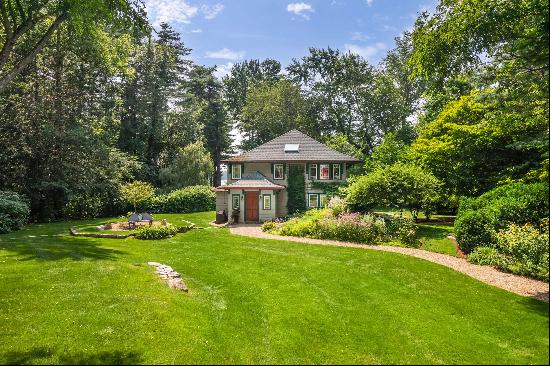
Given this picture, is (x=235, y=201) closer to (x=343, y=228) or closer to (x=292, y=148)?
(x=292, y=148)

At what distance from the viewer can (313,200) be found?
30688 millimetres

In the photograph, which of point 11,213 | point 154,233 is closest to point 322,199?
point 154,233

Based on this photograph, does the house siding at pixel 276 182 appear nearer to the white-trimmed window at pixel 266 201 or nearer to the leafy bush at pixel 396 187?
the white-trimmed window at pixel 266 201

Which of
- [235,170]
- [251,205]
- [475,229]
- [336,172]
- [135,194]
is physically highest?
[235,170]

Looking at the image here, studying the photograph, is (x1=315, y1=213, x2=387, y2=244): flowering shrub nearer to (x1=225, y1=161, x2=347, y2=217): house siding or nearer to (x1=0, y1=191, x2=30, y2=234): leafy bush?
(x1=225, y1=161, x2=347, y2=217): house siding

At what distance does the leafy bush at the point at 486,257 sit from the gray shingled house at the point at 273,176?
16.4 metres

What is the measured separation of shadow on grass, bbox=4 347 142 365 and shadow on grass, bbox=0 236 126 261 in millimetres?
7305

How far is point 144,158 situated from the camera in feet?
150

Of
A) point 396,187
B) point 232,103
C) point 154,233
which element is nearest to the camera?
point 154,233

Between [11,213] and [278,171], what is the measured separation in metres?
19.2

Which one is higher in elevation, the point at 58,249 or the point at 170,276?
the point at 58,249

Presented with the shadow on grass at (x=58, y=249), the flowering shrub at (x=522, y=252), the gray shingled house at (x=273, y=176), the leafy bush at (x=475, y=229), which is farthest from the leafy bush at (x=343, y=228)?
the shadow on grass at (x=58, y=249)

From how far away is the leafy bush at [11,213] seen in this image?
21828 millimetres

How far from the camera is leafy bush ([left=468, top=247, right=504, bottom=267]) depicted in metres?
13.0
